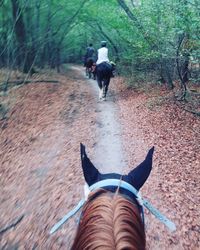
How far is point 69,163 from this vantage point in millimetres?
7375

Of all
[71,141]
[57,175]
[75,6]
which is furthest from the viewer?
[75,6]

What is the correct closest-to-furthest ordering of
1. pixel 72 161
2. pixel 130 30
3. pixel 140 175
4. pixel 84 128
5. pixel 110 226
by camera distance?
1. pixel 110 226
2. pixel 140 175
3. pixel 72 161
4. pixel 84 128
5. pixel 130 30

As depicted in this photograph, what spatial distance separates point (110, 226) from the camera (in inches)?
64.3

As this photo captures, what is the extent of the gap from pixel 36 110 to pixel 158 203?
27.1ft

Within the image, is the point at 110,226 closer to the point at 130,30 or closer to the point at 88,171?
the point at 88,171

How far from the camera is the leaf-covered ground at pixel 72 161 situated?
196 inches

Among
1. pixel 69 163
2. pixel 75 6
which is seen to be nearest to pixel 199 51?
pixel 69 163

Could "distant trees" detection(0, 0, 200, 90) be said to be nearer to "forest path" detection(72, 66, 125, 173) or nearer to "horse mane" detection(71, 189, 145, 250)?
"forest path" detection(72, 66, 125, 173)

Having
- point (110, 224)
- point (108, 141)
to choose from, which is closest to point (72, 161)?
point (108, 141)

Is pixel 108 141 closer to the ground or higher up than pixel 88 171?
closer to the ground

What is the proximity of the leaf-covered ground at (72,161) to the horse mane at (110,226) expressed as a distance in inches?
116

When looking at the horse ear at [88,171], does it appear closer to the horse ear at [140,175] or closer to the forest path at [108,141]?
the horse ear at [140,175]

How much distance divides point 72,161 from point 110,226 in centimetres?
587

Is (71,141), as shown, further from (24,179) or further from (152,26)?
(152,26)
